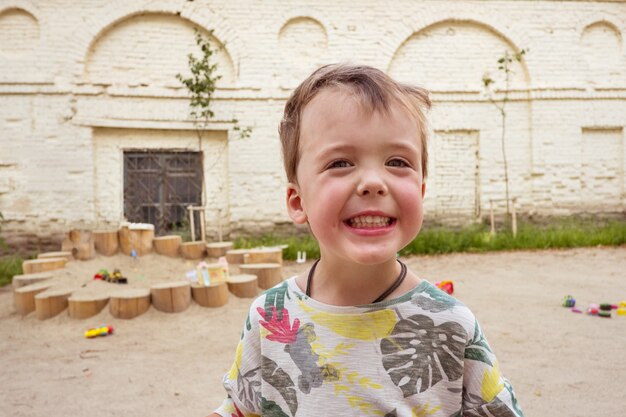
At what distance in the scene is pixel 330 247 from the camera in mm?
1130

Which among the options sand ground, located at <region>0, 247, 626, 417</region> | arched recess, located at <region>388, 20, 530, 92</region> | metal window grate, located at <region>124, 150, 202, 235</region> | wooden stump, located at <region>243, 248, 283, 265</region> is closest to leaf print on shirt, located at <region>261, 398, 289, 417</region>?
sand ground, located at <region>0, 247, 626, 417</region>

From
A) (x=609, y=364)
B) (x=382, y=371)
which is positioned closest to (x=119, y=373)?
(x=382, y=371)

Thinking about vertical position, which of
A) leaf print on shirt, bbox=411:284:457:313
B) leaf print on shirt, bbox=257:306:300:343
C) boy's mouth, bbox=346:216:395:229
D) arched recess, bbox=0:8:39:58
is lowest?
leaf print on shirt, bbox=257:306:300:343

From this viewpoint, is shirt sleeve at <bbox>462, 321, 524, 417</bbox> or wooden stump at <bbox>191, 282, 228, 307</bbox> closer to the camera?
shirt sleeve at <bbox>462, 321, 524, 417</bbox>

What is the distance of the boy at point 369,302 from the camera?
1.09 m

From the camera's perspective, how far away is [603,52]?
34.1ft

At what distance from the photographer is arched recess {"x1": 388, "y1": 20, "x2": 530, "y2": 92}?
10102 mm

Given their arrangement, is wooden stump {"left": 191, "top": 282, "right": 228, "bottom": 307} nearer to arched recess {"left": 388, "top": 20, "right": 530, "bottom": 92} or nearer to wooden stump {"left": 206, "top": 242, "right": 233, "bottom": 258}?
wooden stump {"left": 206, "top": 242, "right": 233, "bottom": 258}

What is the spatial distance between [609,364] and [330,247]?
3.14m

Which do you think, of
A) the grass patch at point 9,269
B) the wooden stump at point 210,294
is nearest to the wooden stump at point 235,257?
the wooden stump at point 210,294

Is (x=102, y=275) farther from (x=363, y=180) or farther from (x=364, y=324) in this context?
(x=363, y=180)

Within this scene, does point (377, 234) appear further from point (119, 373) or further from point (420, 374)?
point (119, 373)

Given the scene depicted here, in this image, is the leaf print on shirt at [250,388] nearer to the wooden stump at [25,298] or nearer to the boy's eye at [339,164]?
the boy's eye at [339,164]

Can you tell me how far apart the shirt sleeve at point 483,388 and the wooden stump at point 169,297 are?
452 centimetres
